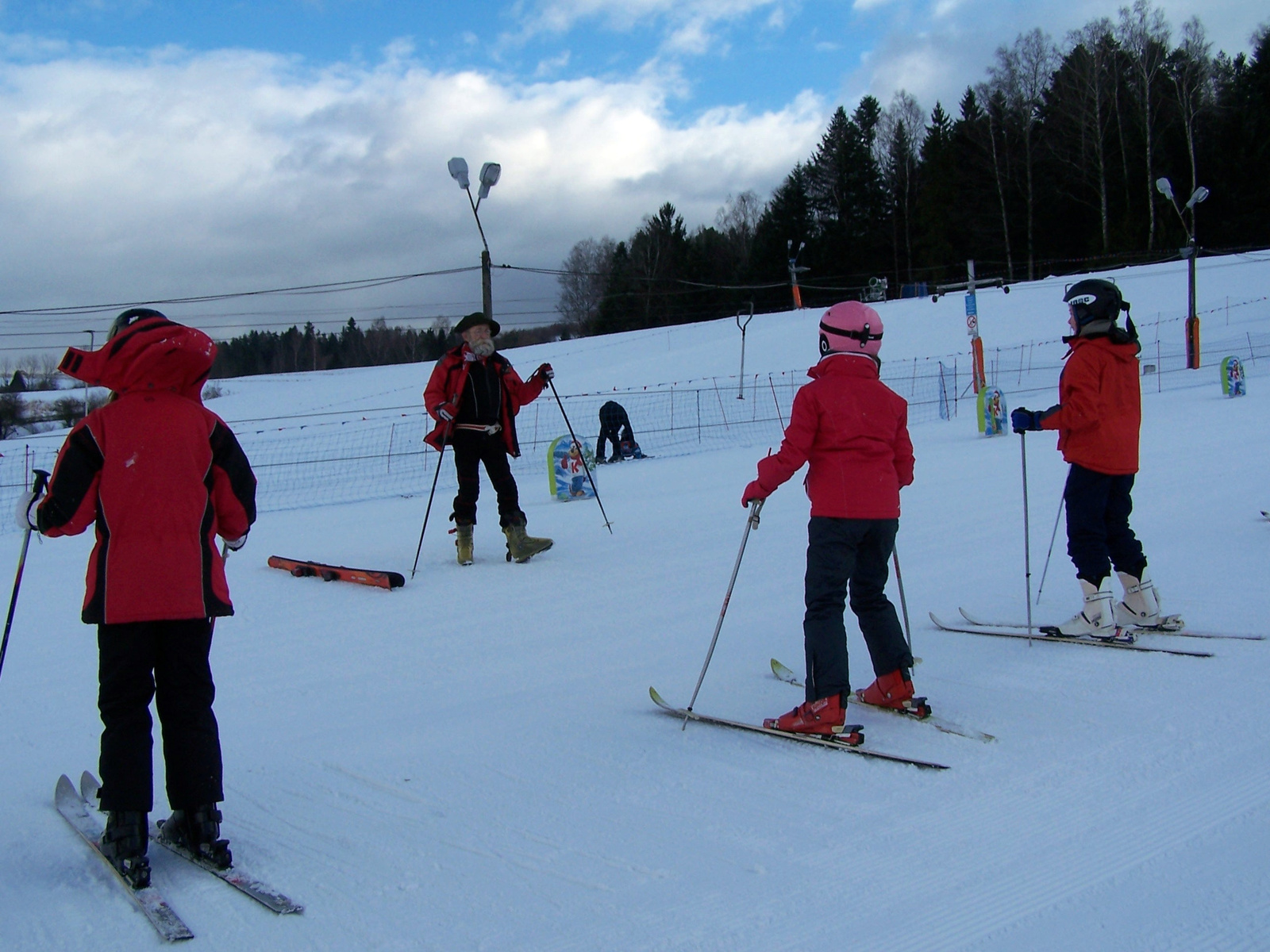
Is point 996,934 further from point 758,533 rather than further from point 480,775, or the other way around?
point 758,533

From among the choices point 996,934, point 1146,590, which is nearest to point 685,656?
point 1146,590

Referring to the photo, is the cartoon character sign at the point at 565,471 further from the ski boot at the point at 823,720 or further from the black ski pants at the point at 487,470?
the ski boot at the point at 823,720

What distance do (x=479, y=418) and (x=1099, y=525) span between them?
13.5ft

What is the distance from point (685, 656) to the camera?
14.7 ft

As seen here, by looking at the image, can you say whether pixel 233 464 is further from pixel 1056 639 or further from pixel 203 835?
pixel 1056 639

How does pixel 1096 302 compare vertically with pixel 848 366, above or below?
above

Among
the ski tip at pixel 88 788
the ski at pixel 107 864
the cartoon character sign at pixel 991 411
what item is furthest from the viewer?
the cartoon character sign at pixel 991 411

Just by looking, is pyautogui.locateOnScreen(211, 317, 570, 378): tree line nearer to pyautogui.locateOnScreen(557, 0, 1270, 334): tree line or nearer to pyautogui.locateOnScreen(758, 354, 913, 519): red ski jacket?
pyautogui.locateOnScreen(557, 0, 1270, 334): tree line

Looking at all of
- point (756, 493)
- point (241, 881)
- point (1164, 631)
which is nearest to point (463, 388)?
point (756, 493)

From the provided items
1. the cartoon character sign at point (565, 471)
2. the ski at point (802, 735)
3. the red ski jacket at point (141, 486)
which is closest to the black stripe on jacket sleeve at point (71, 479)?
the red ski jacket at point (141, 486)

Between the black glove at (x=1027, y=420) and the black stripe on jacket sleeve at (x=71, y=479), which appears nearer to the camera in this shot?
the black stripe on jacket sleeve at (x=71, y=479)

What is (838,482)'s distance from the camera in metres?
3.35

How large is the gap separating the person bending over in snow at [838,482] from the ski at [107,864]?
75.1 inches

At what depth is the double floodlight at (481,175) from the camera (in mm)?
13789
